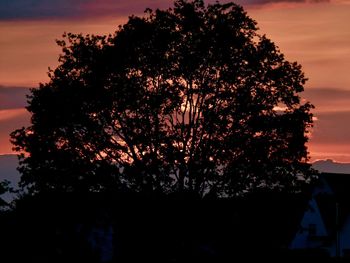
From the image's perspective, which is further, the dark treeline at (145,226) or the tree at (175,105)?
the tree at (175,105)

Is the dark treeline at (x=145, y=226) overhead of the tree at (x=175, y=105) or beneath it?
beneath

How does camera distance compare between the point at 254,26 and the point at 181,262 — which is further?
the point at 254,26

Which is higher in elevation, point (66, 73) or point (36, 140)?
point (66, 73)

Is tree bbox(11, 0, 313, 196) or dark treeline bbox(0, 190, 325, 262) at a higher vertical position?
tree bbox(11, 0, 313, 196)

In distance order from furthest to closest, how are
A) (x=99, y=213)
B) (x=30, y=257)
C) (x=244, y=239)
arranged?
(x=244, y=239), (x=99, y=213), (x=30, y=257)

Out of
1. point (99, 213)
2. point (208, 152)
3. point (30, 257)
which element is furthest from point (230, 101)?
point (30, 257)

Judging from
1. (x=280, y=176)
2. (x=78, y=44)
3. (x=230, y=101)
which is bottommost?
(x=280, y=176)

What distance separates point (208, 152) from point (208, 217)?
18.1ft

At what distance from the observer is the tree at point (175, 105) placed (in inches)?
2128

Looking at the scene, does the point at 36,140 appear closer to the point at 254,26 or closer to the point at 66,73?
the point at 66,73

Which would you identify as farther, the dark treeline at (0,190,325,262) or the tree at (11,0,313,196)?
the tree at (11,0,313,196)

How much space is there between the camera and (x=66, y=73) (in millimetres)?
55906

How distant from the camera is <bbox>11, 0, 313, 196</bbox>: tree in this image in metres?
54.1

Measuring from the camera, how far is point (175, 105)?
53.8 metres
